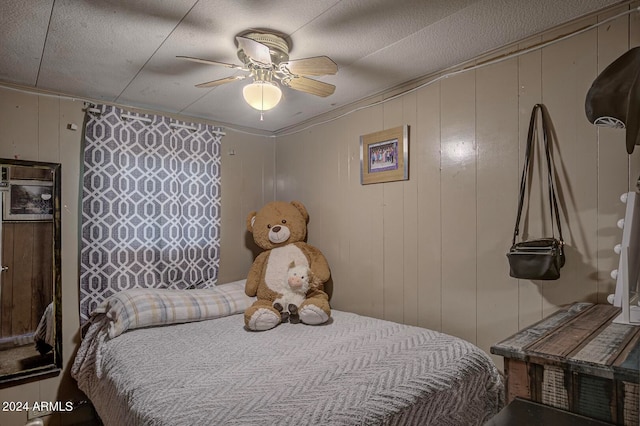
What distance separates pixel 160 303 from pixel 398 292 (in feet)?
5.24

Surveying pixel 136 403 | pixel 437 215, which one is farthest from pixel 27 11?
pixel 437 215

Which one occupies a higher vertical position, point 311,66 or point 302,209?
point 311,66

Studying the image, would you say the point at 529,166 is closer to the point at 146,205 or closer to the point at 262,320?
the point at 262,320

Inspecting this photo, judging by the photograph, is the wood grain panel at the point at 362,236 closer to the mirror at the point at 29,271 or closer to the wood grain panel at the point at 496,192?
the wood grain panel at the point at 496,192

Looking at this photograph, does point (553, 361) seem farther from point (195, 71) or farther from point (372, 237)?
point (195, 71)

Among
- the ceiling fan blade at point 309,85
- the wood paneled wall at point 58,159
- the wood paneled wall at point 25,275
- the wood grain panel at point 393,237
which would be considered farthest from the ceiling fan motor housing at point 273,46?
the wood paneled wall at point 25,275

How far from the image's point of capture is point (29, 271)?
2.29m

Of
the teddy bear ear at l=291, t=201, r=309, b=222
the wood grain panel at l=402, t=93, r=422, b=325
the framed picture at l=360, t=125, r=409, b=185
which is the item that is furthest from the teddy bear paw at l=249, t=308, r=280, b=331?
the framed picture at l=360, t=125, r=409, b=185


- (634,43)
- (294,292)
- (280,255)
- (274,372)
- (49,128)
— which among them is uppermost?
(634,43)

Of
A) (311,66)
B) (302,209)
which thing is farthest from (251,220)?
(311,66)

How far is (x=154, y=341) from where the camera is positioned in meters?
2.01

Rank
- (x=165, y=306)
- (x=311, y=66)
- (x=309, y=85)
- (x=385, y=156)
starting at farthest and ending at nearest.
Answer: (x=385, y=156), (x=165, y=306), (x=309, y=85), (x=311, y=66)

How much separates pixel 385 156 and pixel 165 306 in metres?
1.81

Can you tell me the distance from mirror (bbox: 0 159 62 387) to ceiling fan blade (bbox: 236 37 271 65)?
5.55ft
